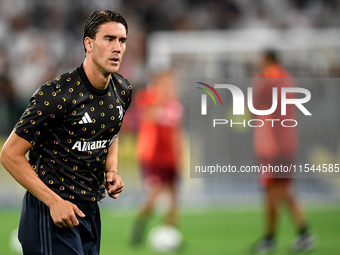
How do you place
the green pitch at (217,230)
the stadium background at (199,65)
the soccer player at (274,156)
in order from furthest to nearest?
the stadium background at (199,65) < the green pitch at (217,230) < the soccer player at (274,156)

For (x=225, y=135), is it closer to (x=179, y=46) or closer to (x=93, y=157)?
(x=179, y=46)

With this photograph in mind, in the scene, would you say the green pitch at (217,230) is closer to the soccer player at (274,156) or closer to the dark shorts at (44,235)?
the soccer player at (274,156)

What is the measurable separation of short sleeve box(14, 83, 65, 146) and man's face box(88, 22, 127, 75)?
329 mm

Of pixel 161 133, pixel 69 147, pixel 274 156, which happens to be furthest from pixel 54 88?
pixel 161 133

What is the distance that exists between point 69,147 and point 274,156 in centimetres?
446

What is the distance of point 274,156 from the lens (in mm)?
6723

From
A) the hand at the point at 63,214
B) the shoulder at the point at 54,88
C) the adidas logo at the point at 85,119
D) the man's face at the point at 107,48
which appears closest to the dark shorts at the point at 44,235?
the hand at the point at 63,214

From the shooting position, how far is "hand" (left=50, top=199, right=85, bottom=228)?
2553mm

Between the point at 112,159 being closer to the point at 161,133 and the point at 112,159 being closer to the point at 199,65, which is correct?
the point at 161,133

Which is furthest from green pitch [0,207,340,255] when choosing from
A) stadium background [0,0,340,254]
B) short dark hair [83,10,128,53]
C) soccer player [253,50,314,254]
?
short dark hair [83,10,128,53]

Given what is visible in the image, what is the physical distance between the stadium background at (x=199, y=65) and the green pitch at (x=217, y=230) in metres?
0.02

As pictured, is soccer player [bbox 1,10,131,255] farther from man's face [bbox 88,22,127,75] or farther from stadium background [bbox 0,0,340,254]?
stadium background [bbox 0,0,340,254]

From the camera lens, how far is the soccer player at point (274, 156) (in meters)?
6.25

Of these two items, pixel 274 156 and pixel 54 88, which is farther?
pixel 274 156
